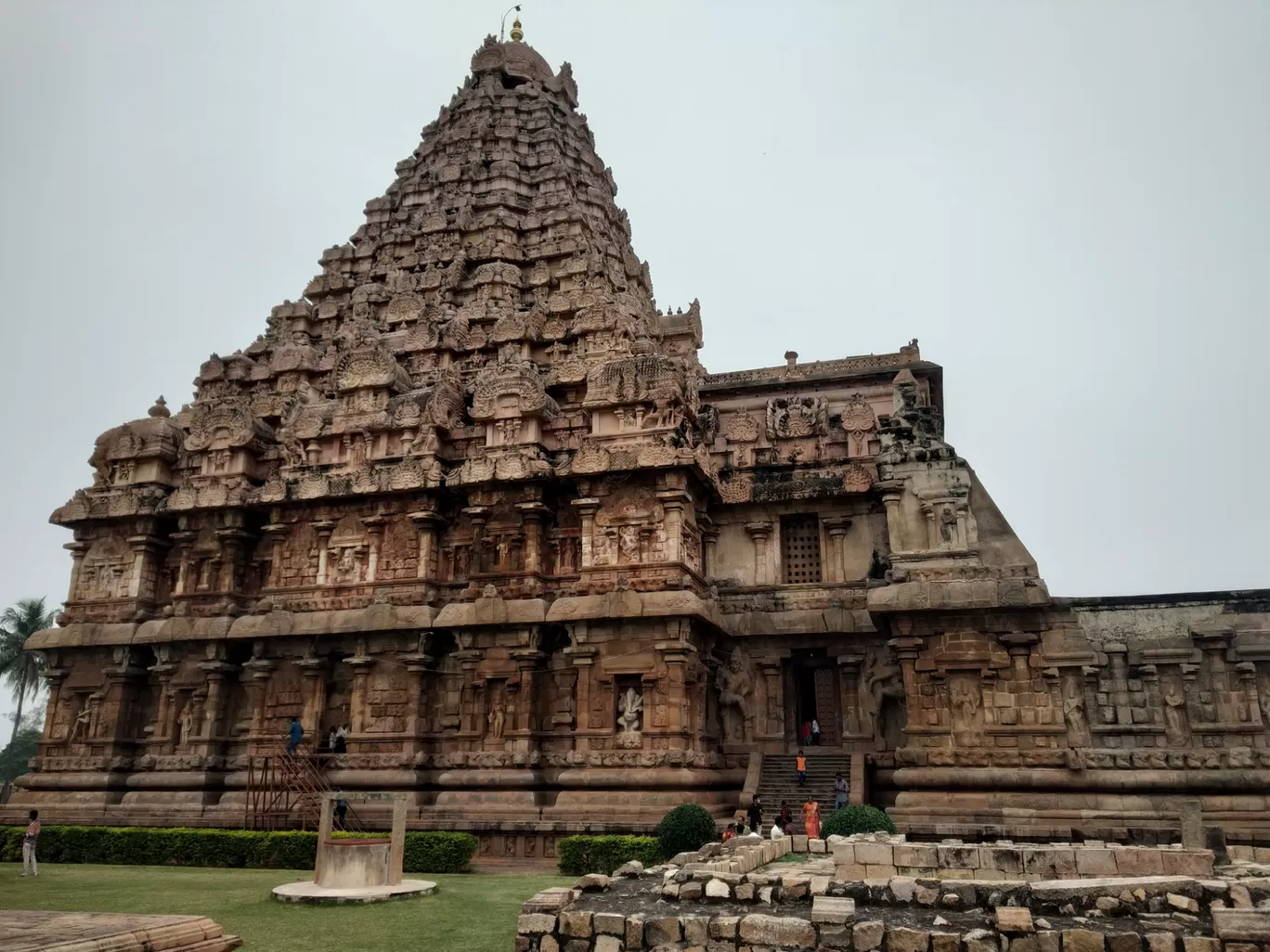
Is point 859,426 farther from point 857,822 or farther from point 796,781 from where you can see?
point 857,822

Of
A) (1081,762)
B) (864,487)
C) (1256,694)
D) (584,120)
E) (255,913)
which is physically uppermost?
(584,120)

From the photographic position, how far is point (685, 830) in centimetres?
1636

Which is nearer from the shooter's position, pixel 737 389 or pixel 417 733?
pixel 417 733

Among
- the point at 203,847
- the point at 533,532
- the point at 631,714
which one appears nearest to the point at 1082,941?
the point at 631,714

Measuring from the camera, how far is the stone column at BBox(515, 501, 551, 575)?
22.5m

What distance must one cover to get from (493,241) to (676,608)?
14666 millimetres

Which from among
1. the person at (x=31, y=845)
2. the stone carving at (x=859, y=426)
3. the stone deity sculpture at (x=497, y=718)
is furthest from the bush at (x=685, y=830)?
the person at (x=31, y=845)

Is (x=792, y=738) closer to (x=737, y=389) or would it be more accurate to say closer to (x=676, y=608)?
(x=676, y=608)

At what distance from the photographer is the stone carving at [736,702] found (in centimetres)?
2272

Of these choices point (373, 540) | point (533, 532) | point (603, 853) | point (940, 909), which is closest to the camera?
point (940, 909)

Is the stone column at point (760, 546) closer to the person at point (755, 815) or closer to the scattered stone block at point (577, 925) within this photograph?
the person at point (755, 815)

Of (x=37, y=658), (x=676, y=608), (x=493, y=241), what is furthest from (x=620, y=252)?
(x=37, y=658)

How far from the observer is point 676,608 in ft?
65.9

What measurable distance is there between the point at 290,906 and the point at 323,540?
1261cm
